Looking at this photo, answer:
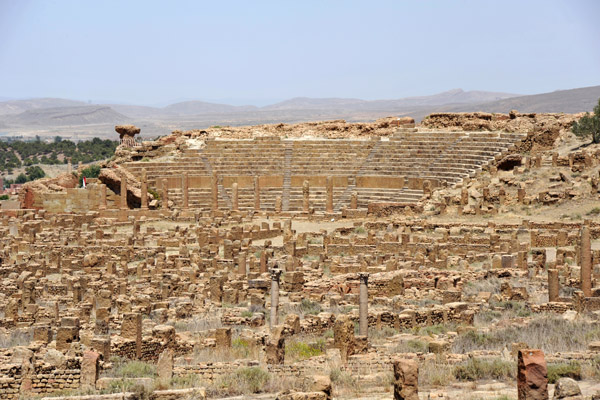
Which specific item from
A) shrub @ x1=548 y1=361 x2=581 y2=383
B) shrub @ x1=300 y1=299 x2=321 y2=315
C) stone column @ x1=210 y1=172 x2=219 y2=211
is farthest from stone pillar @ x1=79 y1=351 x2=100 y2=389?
stone column @ x1=210 y1=172 x2=219 y2=211

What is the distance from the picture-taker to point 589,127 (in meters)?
52.2

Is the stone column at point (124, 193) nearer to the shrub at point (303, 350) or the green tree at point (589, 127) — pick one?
the green tree at point (589, 127)

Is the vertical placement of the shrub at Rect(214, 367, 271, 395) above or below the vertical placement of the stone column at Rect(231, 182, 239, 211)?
above

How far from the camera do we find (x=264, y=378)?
1442cm

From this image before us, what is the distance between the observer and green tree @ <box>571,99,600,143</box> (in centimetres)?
5178

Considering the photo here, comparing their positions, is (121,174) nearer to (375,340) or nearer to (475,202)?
(475,202)

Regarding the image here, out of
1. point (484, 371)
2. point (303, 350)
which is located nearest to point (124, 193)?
point (303, 350)

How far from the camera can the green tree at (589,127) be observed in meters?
51.8

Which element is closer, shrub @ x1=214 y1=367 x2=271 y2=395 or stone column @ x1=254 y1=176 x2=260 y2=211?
shrub @ x1=214 y1=367 x2=271 y2=395

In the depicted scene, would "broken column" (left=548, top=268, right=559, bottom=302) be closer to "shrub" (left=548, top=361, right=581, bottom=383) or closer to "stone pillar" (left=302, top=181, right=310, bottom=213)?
"shrub" (left=548, top=361, right=581, bottom=383)

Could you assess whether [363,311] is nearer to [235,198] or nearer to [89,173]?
[235,198]

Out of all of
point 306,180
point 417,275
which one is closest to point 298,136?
point 306,180

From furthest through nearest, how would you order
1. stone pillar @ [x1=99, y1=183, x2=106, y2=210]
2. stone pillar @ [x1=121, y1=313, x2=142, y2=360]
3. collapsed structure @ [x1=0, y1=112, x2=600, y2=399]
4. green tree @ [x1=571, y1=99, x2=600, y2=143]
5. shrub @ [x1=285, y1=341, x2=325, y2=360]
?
stone pillar @ [x1=99, y1=183, x2=106, y2=210] < green tree @ [x1=571, y1=99, x2=600, y2=143] < stone pillar @ [x1=121, y1=313, x2=142, y2=360] < shrub @ [x1=285, y1=341, x2=325, y2=360] < collapsed structure @ [x1=0, y1=112, x2=600, y2=399]

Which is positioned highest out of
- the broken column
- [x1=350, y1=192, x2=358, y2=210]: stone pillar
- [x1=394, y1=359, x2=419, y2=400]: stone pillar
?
[x1=394, y1=359, x2=419, y2=400]: stone pillar
